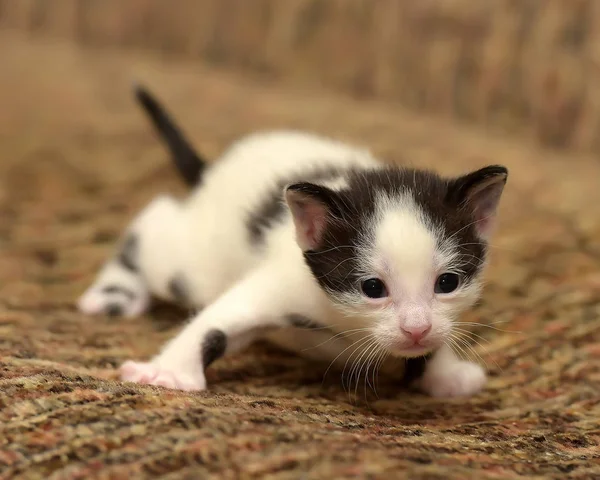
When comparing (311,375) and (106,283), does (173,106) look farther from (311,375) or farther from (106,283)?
(311,375)

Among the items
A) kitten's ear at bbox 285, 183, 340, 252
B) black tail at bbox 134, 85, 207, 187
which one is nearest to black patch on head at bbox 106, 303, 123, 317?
black tail at bbox 134, 85, 207, 187

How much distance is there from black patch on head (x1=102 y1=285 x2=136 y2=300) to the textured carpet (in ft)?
0.30

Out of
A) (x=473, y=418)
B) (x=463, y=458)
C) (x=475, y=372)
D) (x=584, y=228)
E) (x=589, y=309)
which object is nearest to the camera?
(x=463, y=458)

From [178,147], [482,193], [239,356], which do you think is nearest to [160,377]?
[239,356]

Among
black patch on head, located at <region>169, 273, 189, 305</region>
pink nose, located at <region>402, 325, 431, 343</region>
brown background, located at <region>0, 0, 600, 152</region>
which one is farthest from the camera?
brown background, located at <region>0, 0, 600, 152</region>

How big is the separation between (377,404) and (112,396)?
2.04 feet

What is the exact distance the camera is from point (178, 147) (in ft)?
8.05

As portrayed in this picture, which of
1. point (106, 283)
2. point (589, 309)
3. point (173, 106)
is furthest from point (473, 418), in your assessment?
point (173, 106)

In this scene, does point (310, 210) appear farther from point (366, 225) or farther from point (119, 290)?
point (119, 290)

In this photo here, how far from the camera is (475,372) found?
1.75 m

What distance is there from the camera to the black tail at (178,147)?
7.93ft

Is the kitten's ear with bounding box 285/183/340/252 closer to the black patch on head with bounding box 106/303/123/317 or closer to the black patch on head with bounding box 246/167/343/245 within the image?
the black patch on head with bounding box 246/167/343/245

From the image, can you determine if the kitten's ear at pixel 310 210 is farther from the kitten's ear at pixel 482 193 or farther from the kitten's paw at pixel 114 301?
the kitten's paw at pixel 114 301

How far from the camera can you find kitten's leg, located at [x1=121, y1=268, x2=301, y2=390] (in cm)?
154
